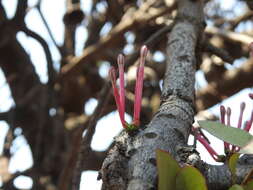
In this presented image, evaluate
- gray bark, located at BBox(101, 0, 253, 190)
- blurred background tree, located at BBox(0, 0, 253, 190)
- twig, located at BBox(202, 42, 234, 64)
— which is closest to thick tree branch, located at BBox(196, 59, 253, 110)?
blurred background tree, located at BBox(0, 0, 253, 190)

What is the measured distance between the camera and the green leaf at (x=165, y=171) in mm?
461

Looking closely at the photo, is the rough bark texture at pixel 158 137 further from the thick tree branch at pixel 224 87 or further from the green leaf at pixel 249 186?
the thick tree branch at pixel 224 87

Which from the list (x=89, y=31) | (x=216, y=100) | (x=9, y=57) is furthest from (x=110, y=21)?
(x=216, y=100)

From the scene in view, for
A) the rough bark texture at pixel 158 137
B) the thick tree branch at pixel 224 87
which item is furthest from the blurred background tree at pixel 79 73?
the rough bark texture at pixel 158 137

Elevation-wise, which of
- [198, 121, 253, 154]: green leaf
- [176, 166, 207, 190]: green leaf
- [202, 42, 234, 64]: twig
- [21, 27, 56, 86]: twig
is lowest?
[176, 166, 207, 190]: green leaf

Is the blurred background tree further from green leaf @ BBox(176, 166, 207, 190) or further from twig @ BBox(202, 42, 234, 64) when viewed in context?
green leaf @ BBox(176, 166, 207, 190)

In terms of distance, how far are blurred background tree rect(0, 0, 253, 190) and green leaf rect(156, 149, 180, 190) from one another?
793 mm

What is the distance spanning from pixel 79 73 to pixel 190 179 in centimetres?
166

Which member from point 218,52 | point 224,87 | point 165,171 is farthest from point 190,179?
point 224,87

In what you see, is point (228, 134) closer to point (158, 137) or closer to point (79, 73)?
point (158, 137)

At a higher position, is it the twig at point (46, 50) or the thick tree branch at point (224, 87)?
the thick tree branch at point (224, 87)

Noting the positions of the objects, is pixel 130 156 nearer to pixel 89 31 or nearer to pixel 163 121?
pixel 163 121

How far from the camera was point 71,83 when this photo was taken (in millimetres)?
2260

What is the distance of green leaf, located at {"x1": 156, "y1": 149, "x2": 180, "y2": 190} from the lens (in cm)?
46
